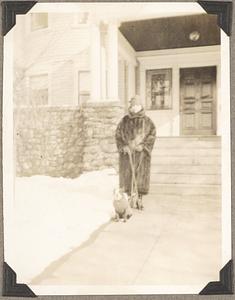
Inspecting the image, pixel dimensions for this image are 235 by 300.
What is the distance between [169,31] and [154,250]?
0.94m

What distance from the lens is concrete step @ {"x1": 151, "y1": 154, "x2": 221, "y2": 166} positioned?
1.63m

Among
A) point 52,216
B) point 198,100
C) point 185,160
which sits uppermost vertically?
point 198,100

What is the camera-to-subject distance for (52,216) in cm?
165

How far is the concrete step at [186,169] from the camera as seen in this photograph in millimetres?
1632

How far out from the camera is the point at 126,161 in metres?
1.68

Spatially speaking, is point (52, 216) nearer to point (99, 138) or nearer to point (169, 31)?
point (99, 138)

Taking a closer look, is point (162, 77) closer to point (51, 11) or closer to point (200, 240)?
point (51, 11)

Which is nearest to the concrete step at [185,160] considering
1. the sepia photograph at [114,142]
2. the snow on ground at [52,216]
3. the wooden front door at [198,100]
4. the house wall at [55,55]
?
the sepia photograph at [114,142]

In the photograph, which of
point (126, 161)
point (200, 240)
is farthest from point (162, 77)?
point (200, 240)

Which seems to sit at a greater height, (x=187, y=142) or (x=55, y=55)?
(x=55, y=55)

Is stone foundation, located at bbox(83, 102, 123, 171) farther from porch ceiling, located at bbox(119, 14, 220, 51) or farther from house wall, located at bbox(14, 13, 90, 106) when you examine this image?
porch ceiling, located at bbox(119, 14, 220, 51)

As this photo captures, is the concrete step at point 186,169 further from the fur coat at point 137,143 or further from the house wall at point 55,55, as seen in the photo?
the house wall at point 55,55

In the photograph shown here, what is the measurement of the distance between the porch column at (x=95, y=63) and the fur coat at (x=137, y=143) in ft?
0.54

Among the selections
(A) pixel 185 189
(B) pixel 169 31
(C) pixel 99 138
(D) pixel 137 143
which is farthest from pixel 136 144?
(B) pixel 169 31
